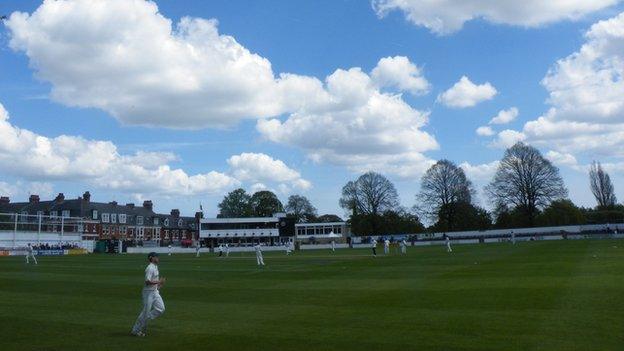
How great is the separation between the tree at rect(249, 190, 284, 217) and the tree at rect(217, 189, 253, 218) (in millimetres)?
1776

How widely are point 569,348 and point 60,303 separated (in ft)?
54.0

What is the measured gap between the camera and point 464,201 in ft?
338

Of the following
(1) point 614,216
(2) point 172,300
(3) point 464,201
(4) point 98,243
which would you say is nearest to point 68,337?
(2) point 172,300

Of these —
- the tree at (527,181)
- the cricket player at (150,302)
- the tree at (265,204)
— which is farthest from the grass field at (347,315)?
the tree at (265,204)

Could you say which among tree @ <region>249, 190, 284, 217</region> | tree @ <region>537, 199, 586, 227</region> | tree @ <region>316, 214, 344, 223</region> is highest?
tree @ <region>249, 190, 284, 217</region>

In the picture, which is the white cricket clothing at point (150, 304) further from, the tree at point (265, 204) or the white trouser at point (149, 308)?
the tree at point (265, 204)

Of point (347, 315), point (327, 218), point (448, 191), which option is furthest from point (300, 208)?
point (347, 315)

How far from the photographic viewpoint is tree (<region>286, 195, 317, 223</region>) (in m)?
150

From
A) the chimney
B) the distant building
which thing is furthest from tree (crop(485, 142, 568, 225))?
the chimney

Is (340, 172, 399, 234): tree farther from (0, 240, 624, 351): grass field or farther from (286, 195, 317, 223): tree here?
(0, 240, 624, 351): grass field

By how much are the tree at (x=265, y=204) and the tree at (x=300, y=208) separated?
344 cm

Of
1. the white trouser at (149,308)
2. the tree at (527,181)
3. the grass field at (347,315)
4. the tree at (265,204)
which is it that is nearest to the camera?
the grass field at (347,315)

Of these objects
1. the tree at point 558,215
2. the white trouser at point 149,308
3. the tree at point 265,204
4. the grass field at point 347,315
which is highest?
the tree at point 265,204

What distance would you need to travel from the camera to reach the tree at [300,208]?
14950 centimetres
